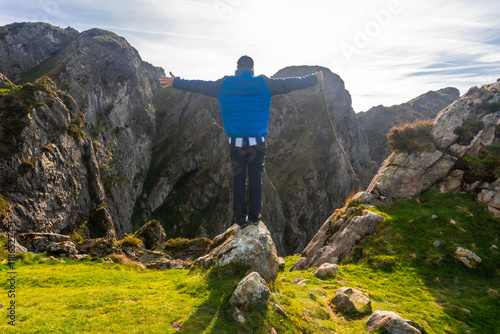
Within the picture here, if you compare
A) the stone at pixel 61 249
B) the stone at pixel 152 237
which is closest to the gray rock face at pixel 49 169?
the stone at pixel 61 249

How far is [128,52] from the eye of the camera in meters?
85.3

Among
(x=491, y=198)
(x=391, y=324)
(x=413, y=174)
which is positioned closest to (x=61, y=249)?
(x=391, y=324)

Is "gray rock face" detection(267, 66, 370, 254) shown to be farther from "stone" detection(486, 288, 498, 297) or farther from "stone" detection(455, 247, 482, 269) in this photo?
"stone" detection(486, 288, 498, 297)

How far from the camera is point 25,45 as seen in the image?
309ft

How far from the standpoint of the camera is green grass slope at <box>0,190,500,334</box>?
16.7 feet

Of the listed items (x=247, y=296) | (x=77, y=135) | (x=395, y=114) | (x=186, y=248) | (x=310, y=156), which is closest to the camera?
(x=247, y=296)

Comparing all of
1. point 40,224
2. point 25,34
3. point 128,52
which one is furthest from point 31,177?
point 25,34

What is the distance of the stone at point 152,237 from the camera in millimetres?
31725

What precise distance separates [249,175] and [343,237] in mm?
10148

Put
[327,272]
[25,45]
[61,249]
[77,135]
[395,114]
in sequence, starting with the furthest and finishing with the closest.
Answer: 1. [395,114]
2. [25,45]
3. [77,135]
4. [61,249]
5. [327,272]

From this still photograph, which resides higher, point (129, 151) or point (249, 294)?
point (129, 151)

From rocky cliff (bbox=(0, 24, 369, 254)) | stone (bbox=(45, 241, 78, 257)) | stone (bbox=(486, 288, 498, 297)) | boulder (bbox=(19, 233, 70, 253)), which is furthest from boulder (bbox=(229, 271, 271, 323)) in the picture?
rocky cliff (bbox=(0, 24, 369, 254))

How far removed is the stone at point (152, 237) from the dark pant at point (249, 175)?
27.8 m

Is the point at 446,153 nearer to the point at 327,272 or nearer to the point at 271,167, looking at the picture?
the point at 327,272
